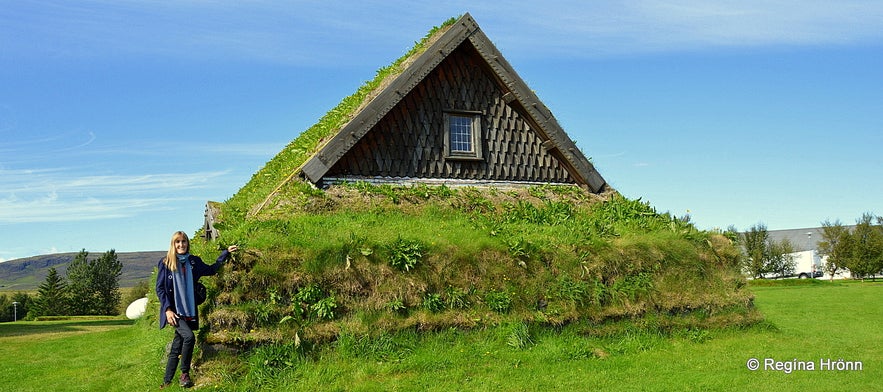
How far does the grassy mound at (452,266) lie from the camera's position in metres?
11.0

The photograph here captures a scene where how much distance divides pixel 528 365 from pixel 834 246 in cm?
7552

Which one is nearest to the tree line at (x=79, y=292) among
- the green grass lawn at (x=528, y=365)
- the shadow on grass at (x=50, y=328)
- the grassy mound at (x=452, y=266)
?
the shadow on grass at (x=50, y=328)

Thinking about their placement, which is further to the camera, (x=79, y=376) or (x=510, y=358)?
(x=79, y=376)

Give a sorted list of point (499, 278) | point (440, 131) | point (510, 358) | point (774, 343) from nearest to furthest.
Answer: point (510, 358) < point (499, 278) < point (774, 343) < point (440, 131)

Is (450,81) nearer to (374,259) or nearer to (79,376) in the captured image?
(374,259)

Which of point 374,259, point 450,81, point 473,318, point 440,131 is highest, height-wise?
point 450,81

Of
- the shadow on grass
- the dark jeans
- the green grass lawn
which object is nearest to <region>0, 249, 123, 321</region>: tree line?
the shadow on grass

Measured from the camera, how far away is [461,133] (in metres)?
17.4

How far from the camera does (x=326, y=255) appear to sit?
11578mm

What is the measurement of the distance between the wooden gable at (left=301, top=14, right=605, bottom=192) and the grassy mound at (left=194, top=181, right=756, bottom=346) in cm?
81

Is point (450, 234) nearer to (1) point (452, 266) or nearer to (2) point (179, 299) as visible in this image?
(1) point (452, 266)

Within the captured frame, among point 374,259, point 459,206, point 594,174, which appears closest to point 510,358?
point 374,259

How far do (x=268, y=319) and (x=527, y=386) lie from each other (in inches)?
174

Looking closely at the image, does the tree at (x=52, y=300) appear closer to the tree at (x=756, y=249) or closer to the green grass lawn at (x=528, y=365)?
the green grass lawn at (x=528, y=365)
